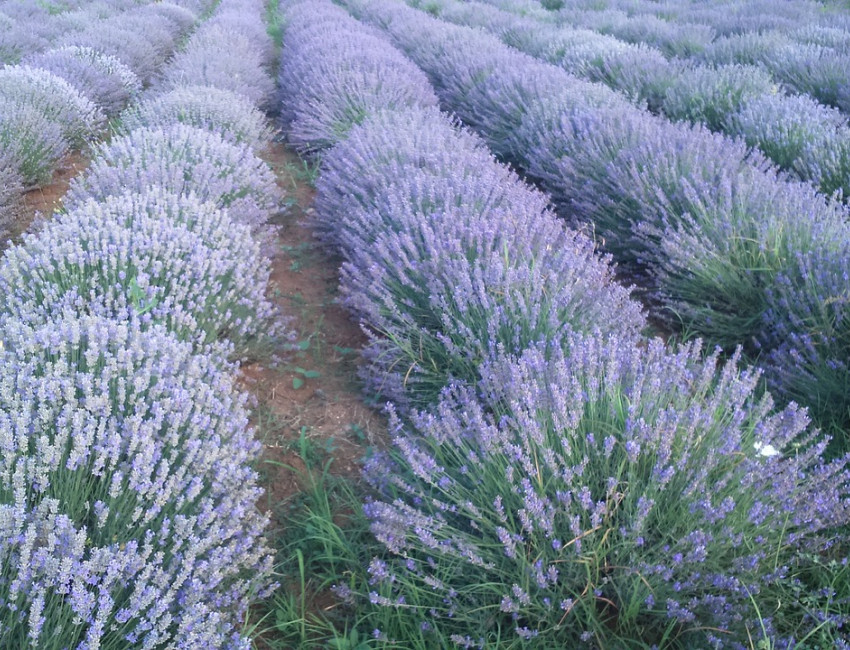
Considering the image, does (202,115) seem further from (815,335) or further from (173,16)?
(173,16)

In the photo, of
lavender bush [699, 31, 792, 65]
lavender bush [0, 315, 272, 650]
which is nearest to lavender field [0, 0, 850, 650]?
lavender bush [0, 315, 272, 650]

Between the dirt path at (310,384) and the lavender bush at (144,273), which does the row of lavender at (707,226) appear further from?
the lavender bush at (144,273)

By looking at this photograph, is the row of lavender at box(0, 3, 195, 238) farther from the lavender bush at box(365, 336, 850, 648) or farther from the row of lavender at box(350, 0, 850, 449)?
the lavender bush at box(365, 336, 850, 648)

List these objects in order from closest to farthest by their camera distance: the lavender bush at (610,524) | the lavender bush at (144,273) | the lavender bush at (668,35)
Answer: the lavender bush at (610,524), the lavender bush at (144,273), the lavender bush at (668,35)

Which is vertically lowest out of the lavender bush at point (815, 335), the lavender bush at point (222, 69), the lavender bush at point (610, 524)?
the lavender bush at point (222, 69)

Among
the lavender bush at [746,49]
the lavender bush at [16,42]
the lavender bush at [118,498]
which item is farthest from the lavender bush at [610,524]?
the lavender bush at [16,42]

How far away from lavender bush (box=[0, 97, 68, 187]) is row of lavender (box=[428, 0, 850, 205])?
4253 mm

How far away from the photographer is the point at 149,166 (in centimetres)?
360

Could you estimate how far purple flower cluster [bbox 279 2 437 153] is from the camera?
5250mm

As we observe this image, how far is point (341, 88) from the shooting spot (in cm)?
539

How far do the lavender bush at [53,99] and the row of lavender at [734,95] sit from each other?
4.37 m

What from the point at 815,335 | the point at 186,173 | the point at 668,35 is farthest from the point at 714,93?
the point at 186,173

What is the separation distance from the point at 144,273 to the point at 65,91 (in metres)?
4.03

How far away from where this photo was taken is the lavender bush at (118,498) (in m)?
1.37
